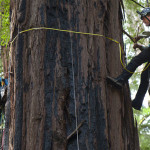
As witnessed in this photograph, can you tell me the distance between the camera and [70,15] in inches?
106

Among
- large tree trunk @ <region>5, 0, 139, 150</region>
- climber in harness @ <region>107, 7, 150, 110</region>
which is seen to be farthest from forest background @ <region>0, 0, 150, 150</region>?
large tree trunk @ <region>5, 0, 139, 150</region>

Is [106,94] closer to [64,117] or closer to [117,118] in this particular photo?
[117,118]

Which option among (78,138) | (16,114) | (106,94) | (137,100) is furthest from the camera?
(137,100)

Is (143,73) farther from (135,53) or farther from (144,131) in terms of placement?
(144,131)

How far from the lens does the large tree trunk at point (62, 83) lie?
2.33 m

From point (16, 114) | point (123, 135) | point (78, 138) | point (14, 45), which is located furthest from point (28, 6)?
point (123, 135)

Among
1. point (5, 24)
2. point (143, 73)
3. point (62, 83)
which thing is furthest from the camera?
point (5, 24)

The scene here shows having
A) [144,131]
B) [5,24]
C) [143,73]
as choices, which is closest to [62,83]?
[143,73]

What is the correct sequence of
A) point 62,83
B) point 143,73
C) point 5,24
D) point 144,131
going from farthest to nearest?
point 144,131 → point 5,24 → point 143,73 → point 62,83

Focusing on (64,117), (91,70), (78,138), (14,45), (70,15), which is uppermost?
(70,15)

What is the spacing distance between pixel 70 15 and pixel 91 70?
2.03 feet

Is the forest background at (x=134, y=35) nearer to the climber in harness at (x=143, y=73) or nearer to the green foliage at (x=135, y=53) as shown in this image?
the green foliage at (x=135, y=53)

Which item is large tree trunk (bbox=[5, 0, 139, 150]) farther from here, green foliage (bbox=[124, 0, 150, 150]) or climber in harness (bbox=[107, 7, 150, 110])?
green foliage (bbox=[124, 0, 150, 150])

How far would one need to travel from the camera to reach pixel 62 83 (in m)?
2.44
